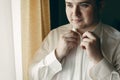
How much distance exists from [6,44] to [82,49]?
47 centimetres

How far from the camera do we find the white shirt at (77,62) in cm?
92

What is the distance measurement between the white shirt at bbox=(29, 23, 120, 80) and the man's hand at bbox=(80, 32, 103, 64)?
0.02 metres

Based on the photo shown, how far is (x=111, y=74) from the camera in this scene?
2.98ft

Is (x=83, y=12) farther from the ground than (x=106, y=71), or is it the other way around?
(x=83, y=12)

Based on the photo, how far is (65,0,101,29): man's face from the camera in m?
0.94

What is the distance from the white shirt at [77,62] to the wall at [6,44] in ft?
0.71

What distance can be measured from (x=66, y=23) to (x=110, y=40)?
0.66 ft

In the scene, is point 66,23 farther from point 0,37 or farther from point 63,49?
point 0,37

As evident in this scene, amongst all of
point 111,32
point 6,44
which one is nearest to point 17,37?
point 6,44

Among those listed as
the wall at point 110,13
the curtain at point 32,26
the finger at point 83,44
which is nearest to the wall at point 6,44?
the curtain at point 32,26

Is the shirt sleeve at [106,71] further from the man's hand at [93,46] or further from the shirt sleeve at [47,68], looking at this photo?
the shirt sleeve at [47,68]

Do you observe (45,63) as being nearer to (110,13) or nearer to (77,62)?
(77,62)

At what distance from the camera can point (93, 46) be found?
925mm

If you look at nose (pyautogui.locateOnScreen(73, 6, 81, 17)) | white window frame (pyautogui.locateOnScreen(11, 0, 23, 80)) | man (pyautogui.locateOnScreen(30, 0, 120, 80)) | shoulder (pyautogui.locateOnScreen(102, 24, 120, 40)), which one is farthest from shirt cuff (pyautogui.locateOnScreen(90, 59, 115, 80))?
white window frame (pyautogui.locateOnScreen(11, 0, 23, 80))
